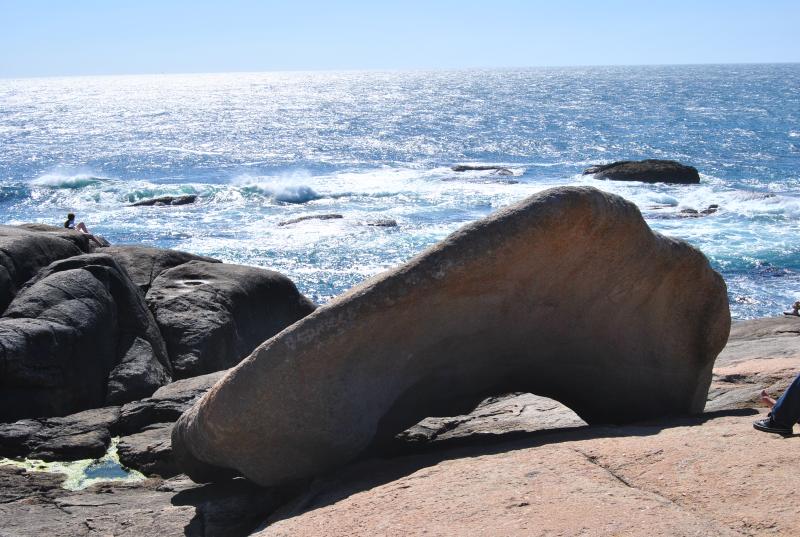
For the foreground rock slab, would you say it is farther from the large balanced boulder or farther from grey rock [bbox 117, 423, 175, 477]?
grey rock [bbox 117, 423, 175, 477]

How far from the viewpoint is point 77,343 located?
360 inches

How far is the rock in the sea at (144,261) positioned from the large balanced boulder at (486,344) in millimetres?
6473

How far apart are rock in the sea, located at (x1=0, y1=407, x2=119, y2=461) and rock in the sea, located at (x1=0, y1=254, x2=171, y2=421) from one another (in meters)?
0.48

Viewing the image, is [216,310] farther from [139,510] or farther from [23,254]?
[139,510]

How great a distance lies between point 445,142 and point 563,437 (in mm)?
56438

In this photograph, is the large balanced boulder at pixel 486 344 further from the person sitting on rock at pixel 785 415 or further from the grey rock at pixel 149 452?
the person sitting on rock at pixel 785 415

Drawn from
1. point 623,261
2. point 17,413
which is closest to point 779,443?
point 623,261

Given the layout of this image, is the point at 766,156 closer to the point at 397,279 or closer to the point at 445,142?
the point at 445,142

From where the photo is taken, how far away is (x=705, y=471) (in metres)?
4.51

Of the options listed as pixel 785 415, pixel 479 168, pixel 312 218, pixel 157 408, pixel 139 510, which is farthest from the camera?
pixel 479 168

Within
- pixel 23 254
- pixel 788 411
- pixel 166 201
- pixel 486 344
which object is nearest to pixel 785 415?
pixel 788 411

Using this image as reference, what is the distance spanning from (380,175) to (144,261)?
32.7 m

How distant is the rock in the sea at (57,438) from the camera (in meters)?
7.59

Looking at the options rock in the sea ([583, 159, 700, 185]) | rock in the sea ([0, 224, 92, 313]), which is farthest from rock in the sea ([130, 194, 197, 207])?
rock in the sea ([0, 224, 92, 313])
